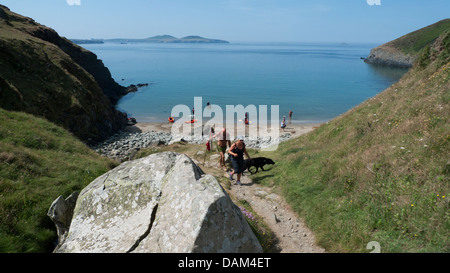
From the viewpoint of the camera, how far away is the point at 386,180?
873 cm

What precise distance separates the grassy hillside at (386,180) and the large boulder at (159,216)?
3.88 m

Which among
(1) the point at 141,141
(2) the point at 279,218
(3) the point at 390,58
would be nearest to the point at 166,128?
(1) the point at 141,141

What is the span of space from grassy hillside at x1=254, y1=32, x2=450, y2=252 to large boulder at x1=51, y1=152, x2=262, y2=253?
388cm

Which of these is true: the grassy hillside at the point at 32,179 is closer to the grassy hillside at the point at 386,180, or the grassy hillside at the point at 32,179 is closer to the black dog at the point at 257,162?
the black dog at the point at 257,162

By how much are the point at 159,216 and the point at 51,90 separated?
3300 cm

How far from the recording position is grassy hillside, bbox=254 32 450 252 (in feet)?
Result: 22.1

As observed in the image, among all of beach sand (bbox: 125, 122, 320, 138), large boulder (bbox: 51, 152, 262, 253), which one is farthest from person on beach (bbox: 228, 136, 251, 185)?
beach sand (bbox: 125, 122, 320, 138)

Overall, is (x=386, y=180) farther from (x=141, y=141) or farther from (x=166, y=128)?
(x=166, y=128)

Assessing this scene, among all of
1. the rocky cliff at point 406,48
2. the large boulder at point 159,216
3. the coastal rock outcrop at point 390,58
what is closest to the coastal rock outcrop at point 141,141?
the large boulder at point 159,216

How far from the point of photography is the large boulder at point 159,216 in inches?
204

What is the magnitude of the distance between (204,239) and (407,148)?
8600mm

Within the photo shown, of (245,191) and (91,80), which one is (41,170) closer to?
(245,191)

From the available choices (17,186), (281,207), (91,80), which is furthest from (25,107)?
(281,207)
